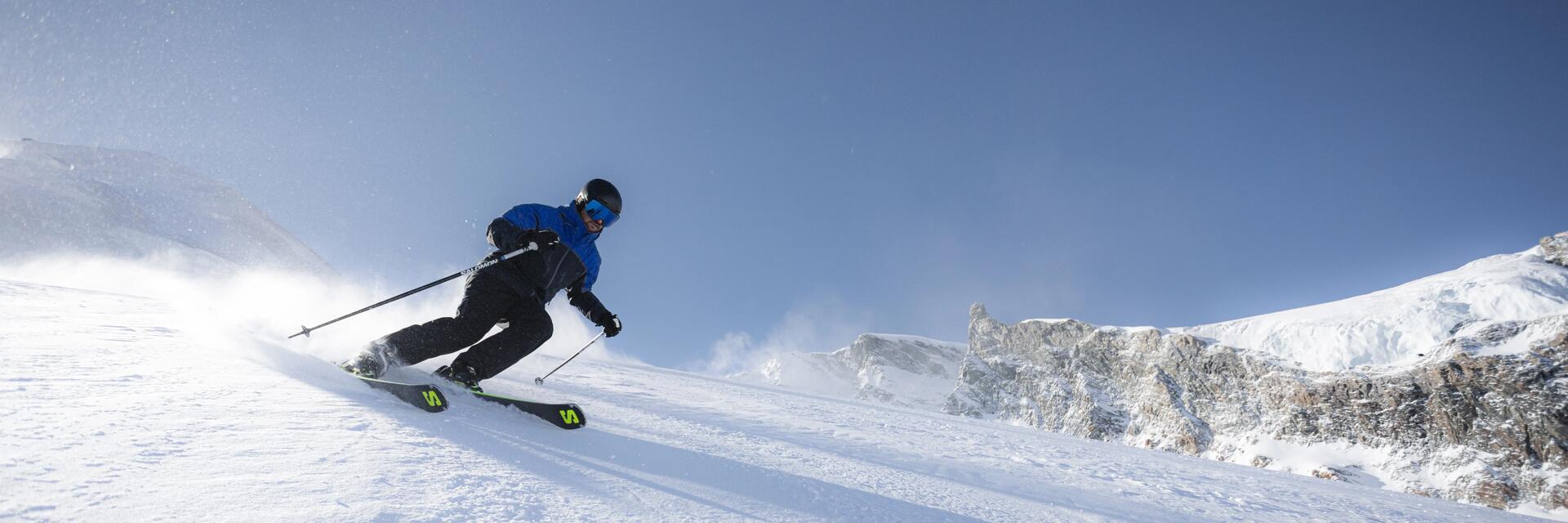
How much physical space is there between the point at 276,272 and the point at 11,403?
40764mm

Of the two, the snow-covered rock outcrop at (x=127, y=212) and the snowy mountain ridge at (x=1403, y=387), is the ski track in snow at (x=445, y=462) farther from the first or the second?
the snowy mountain ridge at (x=1403, y=387)

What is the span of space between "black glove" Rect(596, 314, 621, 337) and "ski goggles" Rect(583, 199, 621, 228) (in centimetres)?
79

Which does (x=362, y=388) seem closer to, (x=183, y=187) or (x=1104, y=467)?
(x=1104, y=467)

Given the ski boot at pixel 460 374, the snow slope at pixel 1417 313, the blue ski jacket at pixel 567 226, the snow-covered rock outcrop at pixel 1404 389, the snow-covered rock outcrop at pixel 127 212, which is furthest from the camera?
the snow slope at pixel 1417 313

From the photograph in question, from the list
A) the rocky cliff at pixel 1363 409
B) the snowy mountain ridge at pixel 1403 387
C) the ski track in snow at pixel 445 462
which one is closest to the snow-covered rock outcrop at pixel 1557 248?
the snowy mountain ridge at pixel 1403 387

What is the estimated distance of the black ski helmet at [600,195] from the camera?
439cm

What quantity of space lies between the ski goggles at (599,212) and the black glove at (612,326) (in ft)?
2.61

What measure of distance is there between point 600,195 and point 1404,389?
138994 millimetres

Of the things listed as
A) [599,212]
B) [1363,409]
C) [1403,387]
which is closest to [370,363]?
[599,212]

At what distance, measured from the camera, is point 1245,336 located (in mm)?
117375

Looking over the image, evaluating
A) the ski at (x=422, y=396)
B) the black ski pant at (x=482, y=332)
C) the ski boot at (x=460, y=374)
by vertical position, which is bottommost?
A: the ski at (x=422, y=396)

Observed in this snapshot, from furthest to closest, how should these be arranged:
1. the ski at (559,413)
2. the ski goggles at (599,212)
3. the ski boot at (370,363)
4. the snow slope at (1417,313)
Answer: the snow slope at (1417,313) < the ski goggles at (599,212) < the ski boot at (370,363) < the ski at (559,413)

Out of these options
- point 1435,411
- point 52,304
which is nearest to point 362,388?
point 52,304

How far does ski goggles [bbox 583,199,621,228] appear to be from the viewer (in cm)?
439
